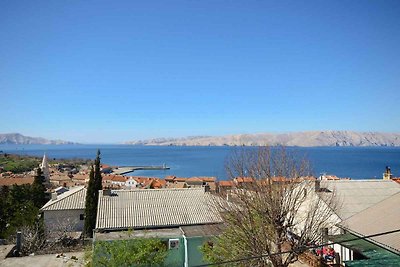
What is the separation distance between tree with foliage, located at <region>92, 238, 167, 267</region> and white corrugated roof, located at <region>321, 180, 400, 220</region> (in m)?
12.4

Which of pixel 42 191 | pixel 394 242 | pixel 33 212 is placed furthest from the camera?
pixel 42 191

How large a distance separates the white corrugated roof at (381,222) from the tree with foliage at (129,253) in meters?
8.90

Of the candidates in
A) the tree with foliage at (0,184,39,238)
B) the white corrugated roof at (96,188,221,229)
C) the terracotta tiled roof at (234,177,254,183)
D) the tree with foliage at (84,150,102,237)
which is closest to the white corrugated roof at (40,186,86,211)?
the tree with foliage at (0,184,39,238)

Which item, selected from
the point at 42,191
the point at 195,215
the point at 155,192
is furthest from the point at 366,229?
the point at 42,191

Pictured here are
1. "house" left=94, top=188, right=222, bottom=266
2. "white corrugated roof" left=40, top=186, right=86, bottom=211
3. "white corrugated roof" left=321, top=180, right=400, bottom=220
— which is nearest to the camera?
"house" left=94, top=188, right=222, bottom=266

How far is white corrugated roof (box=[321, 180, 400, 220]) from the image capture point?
22344mm

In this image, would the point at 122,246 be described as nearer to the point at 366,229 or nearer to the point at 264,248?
the point at 264,248

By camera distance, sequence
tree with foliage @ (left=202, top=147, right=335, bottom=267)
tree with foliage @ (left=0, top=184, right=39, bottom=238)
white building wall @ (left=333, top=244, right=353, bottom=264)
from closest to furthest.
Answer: tree with foliage @ (left=202, top=147, right=335, bottom=267) → white building wall @ (left=333, top=244, right=353, bottom=264) → tree with foliage @ (left=0, top=184, right=39, bottom=238)

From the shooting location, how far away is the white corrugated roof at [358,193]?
880 inches

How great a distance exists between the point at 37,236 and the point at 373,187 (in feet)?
80.2

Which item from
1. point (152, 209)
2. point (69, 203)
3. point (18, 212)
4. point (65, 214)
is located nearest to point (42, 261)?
point (152, 209)

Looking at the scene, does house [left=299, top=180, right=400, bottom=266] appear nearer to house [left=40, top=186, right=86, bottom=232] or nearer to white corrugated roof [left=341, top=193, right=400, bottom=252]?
white corrugated roof [left=341, top=193, right=400, bottom=252]

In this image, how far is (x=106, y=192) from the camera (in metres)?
22.8

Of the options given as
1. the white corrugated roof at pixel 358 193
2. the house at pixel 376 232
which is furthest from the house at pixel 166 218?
the white corrugated roof at pixel 358 193
